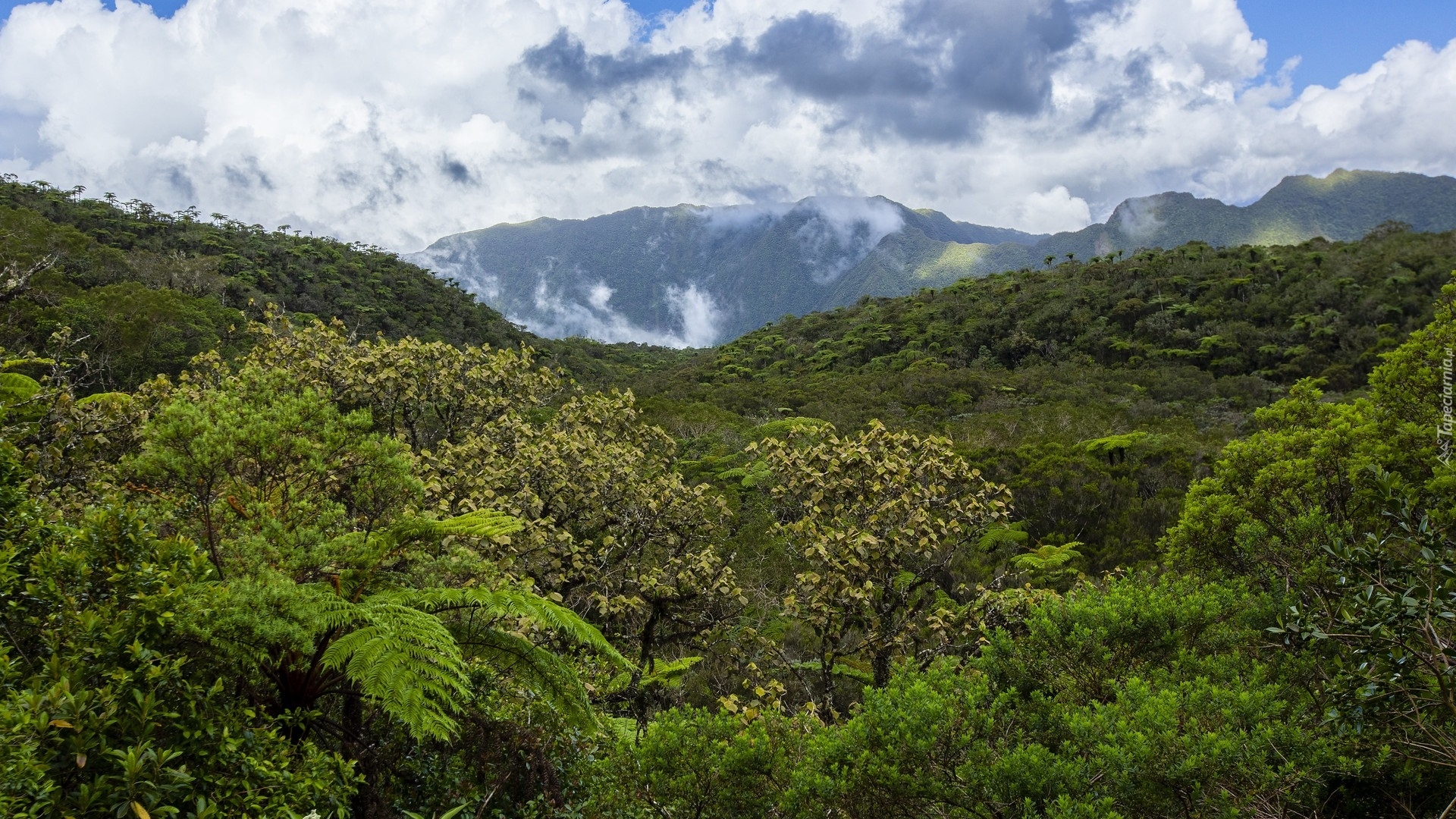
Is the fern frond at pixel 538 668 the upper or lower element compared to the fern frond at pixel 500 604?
lower

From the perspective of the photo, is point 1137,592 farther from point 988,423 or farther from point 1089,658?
point 988,423

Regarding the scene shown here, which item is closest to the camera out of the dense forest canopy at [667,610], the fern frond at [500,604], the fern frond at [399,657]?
the dense forest canopy at [667,610]

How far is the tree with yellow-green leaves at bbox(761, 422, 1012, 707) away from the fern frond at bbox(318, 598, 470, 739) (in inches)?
156

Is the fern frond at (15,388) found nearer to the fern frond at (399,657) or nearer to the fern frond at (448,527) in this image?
the fern frond at (448,527)

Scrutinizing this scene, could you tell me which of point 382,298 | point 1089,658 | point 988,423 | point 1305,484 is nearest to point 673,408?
point 988,423

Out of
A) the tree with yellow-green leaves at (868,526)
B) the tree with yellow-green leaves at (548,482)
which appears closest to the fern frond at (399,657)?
the tree with yellow-green leaves at (548,482)

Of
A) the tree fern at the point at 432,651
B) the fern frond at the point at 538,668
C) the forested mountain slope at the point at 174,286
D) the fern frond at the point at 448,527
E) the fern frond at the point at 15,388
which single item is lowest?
the fern frond at the point at 538,668

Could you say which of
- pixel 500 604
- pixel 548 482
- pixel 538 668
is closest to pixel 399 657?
pixel 500 604

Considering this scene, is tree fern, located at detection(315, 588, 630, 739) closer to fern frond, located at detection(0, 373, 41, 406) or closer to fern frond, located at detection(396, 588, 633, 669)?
fern frond, located at detection(396, 588, 633, 669)

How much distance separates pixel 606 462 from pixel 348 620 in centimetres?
581

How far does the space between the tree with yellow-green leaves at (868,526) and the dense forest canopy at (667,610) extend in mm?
63

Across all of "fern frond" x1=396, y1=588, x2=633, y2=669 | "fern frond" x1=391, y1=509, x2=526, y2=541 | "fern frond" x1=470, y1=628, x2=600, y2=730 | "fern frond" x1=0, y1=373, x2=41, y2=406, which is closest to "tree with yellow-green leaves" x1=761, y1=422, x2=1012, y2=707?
"fern frond" x1=470, y1=628, x2=600, y2=730

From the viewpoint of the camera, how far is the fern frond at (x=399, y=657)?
12.2 feet

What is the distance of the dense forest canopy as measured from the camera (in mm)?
3209
